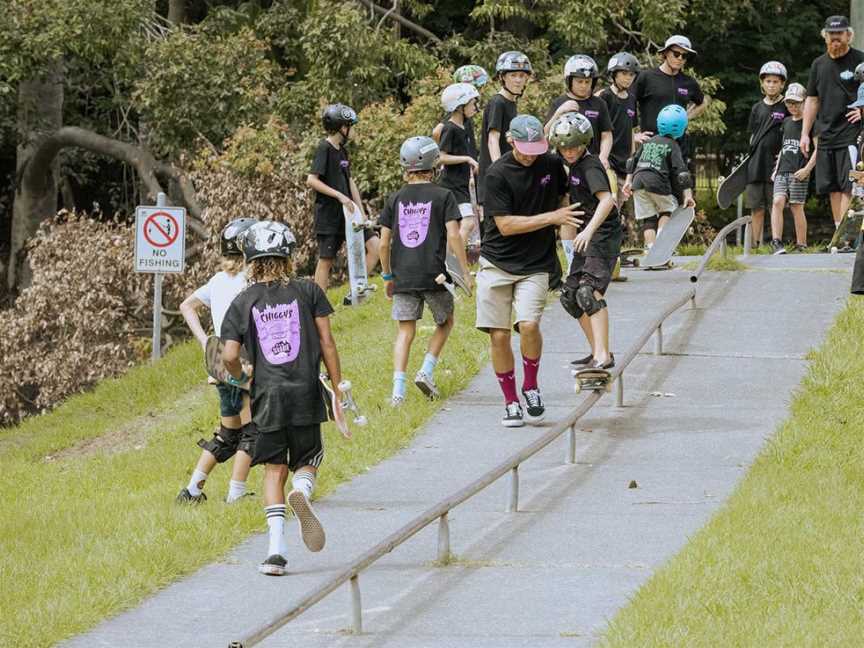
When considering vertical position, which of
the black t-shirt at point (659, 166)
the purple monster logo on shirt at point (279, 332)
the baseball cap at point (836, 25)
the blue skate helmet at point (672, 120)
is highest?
the baseball cap at point (836, 25)

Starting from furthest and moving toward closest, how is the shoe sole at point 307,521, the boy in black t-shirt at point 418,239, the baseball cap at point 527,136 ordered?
the boy in black t-shirt at point 418,239, the baseball cap at point 527,136, the shoe sole at point 307,521

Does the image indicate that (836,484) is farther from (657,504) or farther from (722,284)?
(722,284)

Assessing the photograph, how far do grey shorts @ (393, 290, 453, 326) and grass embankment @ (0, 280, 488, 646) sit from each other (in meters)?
0.64

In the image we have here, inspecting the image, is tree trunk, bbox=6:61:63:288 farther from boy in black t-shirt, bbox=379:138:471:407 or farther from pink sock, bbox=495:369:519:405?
pink sock, bbox=495:369:519:405

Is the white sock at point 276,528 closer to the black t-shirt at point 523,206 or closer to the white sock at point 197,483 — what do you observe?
the white sock at point 197,483

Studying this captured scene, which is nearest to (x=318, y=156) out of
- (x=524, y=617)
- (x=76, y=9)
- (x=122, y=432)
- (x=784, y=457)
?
(x=122, y=432)

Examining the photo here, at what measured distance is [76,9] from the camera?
81.1 feet

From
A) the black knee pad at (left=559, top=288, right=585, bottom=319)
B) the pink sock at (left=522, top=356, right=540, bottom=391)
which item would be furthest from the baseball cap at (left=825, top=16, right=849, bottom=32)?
the pink sock at (left=522, top=356, right=540, bottom=391)

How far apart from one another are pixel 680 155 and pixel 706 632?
31.0 ft

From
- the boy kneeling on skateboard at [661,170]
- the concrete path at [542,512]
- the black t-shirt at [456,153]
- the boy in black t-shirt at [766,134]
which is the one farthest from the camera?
the boy in black t-shirt at [766,134]

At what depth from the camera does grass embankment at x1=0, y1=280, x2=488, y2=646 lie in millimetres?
8047

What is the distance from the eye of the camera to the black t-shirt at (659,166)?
1542cm

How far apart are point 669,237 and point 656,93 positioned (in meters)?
1.36

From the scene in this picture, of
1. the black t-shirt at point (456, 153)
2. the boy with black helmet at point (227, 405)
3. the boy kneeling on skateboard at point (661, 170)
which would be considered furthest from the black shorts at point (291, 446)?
the boy kneeling on skateboard at point (661, 170)
